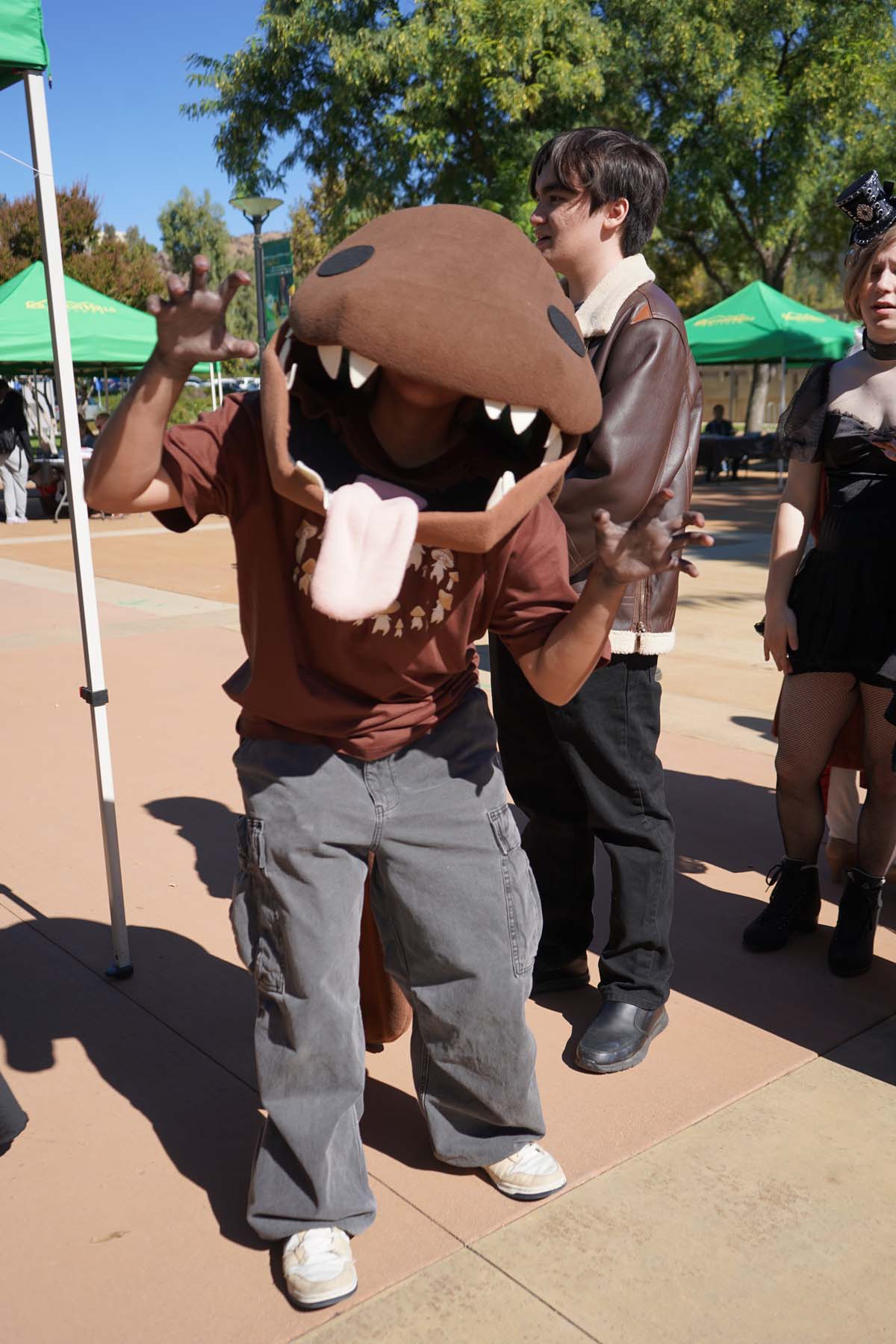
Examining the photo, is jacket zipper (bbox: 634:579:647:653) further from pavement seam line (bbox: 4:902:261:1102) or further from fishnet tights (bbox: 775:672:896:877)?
pavement seam line (bbox: 4:902:261:1102)

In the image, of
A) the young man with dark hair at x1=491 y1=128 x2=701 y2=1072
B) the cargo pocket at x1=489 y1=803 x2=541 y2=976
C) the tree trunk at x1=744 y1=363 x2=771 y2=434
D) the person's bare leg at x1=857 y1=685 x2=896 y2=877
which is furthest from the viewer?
the tree trunk at x1=744 y1=363 x2=771 y2=434

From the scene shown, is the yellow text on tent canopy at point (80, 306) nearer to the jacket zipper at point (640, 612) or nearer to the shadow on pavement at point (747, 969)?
the shadow on pavement at point (747, 969)

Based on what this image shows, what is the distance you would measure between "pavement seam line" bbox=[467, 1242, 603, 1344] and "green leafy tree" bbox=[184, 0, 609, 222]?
20.0 m

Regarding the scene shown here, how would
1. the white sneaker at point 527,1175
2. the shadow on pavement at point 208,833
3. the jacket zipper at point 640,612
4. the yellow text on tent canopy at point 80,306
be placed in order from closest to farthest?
1. the white sneaker at point 527,1175
2. the jacket zipper at point 640,612
3. the shadow on pavement at point 208,833
4. the yellow text on tent canopy at point 80,306

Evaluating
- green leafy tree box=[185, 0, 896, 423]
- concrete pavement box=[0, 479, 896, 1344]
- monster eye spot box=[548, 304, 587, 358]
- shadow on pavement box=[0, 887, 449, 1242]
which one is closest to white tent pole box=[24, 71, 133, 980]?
shadow on pavement box=[0, 887, 449, 1242]

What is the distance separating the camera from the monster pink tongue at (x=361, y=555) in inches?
68.1

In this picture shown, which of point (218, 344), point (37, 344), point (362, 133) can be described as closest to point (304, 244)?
point (362, 133)

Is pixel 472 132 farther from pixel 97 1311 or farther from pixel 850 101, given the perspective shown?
pixel 97 1311

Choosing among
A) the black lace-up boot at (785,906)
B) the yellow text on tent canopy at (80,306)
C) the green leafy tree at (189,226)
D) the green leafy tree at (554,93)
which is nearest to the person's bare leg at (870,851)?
the black lace-up boot at (785,906)

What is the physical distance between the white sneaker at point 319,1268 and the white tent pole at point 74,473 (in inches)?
49.4

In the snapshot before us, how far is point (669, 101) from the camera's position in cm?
2238

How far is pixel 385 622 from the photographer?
6.65 feet

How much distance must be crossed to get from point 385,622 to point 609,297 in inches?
44.3

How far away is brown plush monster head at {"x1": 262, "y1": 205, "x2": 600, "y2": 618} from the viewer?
5.70 feet
